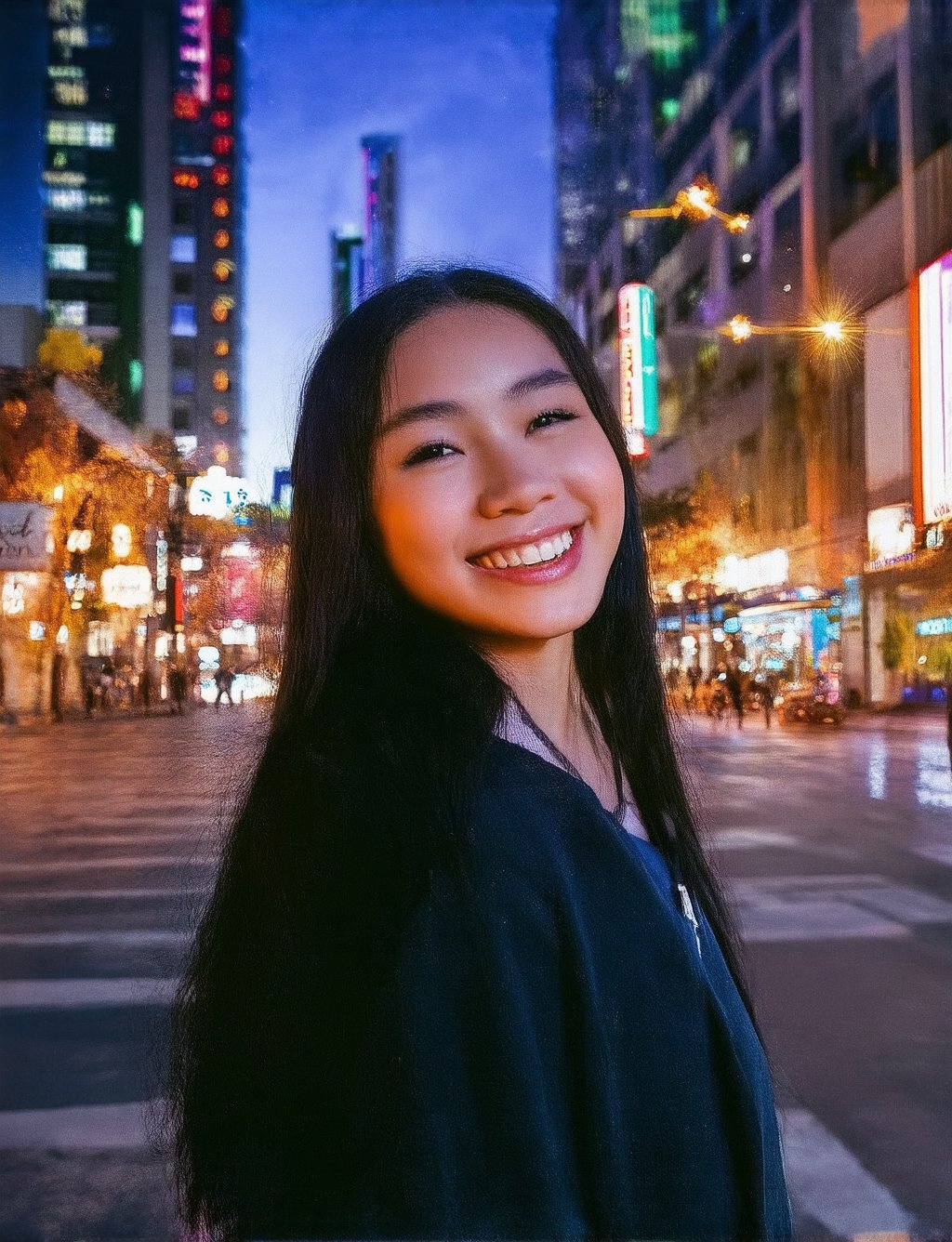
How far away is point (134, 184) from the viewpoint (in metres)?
3.46

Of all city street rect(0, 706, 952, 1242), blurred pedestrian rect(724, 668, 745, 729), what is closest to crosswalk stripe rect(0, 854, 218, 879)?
city street rect(0, 706, 952, 1242)

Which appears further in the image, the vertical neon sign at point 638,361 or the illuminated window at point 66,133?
the vertical neon sign at point 638,361

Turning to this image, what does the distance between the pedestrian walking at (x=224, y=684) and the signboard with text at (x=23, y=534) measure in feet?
8.10

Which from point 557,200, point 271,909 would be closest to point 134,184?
point 557,200

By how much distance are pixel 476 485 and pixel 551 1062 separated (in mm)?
457

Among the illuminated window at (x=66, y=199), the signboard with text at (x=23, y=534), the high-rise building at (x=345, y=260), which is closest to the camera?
the high-rise building at (x=345, y=260)

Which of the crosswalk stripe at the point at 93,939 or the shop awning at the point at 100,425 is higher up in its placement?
the shop awning at the point at 100,425

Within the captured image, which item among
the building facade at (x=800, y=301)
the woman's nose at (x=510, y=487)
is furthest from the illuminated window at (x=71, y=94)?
the woman's nose at (x=510, y=487)

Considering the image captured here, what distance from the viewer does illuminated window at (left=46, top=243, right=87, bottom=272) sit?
325 centimetres

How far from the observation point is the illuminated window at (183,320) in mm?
3105

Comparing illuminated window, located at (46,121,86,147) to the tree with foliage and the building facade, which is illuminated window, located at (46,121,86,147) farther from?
the tree with foliage

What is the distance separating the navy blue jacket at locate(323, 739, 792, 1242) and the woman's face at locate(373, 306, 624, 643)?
17cm

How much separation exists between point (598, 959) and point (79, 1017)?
2.90 metres

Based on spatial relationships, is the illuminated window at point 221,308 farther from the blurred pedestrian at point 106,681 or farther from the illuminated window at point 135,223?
the blurred pedestrian at point 106,681
